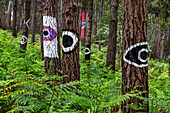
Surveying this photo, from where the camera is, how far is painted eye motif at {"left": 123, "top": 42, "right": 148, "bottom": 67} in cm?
298

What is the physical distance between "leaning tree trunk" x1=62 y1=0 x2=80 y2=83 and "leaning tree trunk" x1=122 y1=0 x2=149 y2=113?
1.34 metres

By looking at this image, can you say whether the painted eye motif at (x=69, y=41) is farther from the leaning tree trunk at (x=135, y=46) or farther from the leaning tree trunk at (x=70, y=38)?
the leaning tree trunk at (x=135, y=46)

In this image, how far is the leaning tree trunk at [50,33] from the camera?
501cm

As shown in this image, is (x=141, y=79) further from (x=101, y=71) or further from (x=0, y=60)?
(x=0, y=60)

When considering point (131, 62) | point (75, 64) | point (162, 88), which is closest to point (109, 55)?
point (162, 88)

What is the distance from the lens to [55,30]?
509 centimetres

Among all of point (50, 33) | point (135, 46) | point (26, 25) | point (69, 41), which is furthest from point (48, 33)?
point (26, 25)

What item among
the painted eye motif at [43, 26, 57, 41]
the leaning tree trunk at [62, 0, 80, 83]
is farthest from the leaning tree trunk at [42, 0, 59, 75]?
the leaning tree trunk at [62, 0, 80, 83]

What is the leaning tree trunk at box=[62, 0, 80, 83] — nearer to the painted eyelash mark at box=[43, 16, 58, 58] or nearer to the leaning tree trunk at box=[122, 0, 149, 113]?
the painted eyelash mark at box=[43, 16, 58, 58]

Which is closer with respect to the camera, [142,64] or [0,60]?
[142,64]

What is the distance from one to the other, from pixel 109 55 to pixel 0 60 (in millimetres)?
4991

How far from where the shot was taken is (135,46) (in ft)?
9.77

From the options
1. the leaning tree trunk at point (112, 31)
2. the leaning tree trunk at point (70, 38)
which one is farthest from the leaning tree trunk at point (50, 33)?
the leaning tree trunk at point (112, 31)

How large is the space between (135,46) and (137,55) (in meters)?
0.18
